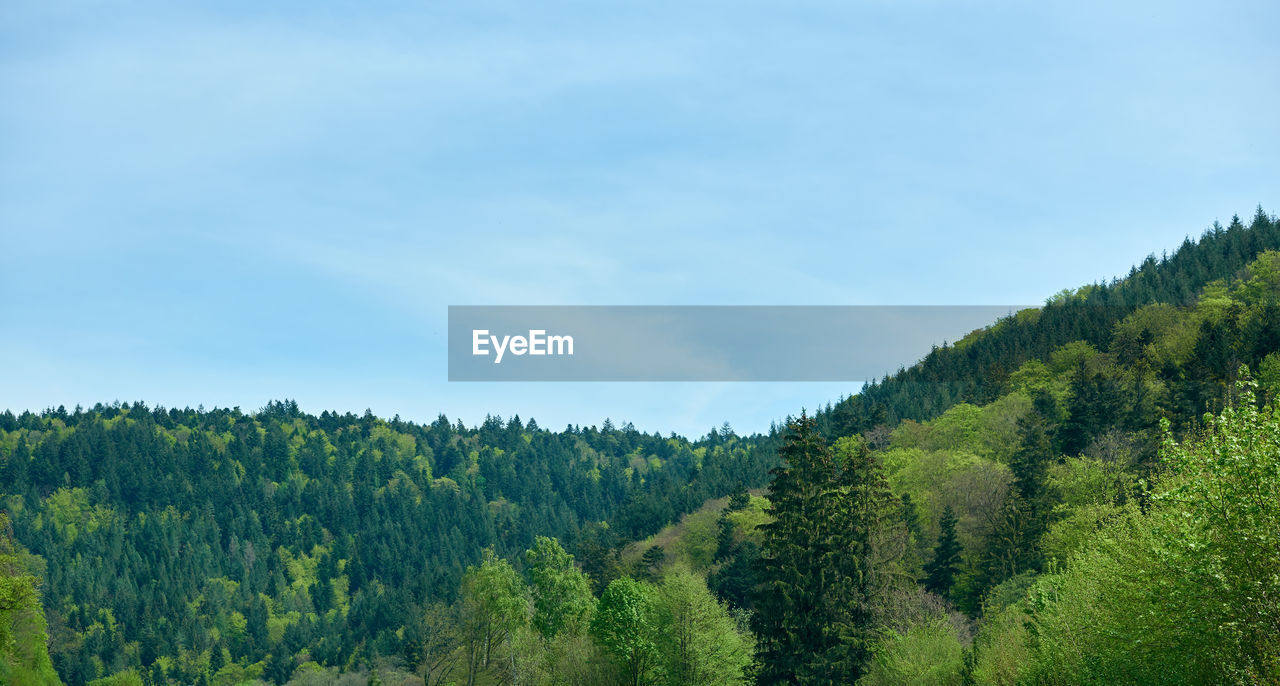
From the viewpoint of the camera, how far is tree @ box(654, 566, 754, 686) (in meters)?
68.3

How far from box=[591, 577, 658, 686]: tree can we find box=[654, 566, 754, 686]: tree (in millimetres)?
1492

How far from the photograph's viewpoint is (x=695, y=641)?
6862cm

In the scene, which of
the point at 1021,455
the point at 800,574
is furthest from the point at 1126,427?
the point at 800,574

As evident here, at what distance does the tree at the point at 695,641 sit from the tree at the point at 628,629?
149 centimetres

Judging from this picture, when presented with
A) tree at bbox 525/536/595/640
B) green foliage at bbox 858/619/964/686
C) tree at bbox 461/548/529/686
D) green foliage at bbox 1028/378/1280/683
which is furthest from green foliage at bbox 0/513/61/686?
green foliage at bbox 1028/378/1280/683

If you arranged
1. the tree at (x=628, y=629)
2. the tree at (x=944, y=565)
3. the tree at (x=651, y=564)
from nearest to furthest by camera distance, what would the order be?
the tree at (x=628, y=629) → the tree at (x=944, y=565) → the tree at (x=651, y=564)

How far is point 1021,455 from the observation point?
86.8 meters

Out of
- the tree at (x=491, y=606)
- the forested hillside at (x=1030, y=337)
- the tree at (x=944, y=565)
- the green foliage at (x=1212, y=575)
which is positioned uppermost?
the forested hillside at (x=1030, y=337)

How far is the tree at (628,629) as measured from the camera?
2817 inches

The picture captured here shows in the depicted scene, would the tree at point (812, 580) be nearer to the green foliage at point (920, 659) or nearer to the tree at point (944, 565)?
the green foliage at point (920, 659)

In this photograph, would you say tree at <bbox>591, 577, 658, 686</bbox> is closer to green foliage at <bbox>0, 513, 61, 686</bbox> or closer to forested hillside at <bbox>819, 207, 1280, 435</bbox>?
green foliage at <bbox>0, 513, 61, 686</bbox>

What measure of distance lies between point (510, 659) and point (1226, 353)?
67.7 metres

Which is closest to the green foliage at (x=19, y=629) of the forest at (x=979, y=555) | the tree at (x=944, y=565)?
the forest at (x=979, y=555)

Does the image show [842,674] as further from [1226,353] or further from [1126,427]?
[1226,353]
